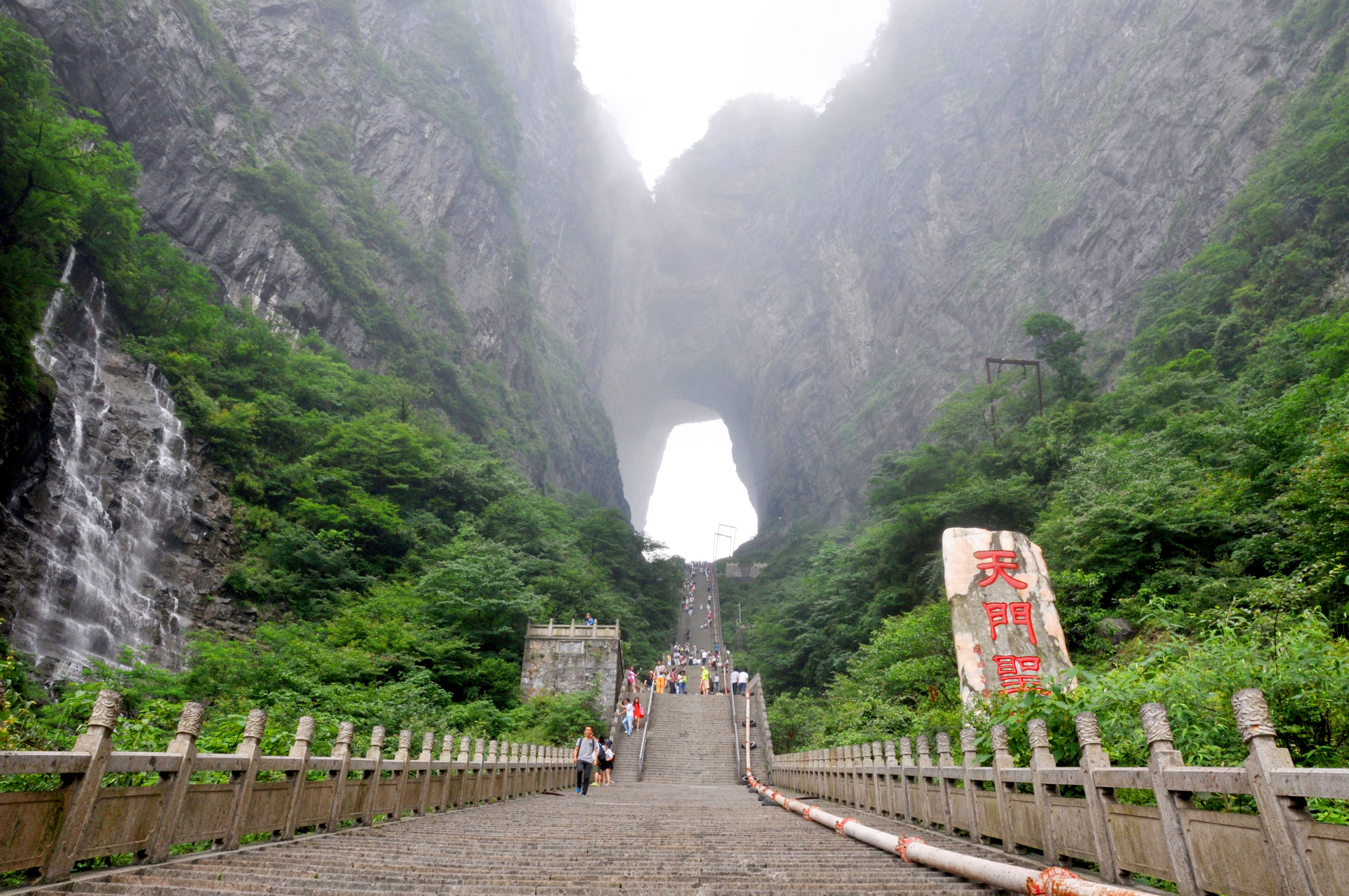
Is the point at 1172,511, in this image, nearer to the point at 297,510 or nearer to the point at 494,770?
the point at 494,770

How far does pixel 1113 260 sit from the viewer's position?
28.6 m

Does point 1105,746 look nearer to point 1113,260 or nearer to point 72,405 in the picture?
point 72,405

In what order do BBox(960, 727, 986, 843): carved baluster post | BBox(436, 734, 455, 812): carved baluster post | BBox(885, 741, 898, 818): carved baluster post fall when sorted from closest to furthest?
BBox(960, 727, 986, 843): carved baluster post
BBox(885, 741, 898, 818): carved baluster post
BBox(436, 734, 455, 812): carved baluster post

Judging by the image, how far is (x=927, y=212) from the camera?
45719 millimetres

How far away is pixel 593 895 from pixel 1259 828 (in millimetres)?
2373

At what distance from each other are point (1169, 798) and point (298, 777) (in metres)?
4.77

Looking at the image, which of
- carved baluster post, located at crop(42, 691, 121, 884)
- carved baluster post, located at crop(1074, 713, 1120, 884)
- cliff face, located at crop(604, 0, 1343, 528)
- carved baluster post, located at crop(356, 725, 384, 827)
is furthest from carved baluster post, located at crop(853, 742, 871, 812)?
cliff face, located at crop(604, 0, 1343, 528)

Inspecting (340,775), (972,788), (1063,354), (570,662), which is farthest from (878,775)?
(1063,354)

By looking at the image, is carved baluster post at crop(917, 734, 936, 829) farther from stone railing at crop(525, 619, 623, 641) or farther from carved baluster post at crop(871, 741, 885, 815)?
stone railing at crop(525, 619, 623, 641)

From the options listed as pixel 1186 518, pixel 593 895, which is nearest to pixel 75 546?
pixel 593 895

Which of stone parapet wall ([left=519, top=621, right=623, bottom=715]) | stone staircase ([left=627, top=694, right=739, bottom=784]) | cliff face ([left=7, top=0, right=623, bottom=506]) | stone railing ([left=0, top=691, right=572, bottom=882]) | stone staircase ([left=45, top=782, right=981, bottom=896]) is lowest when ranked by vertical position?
stone staircase ([left=45, top=782, right=981, bottom=896])

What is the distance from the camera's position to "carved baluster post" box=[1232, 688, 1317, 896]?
218 centimetres

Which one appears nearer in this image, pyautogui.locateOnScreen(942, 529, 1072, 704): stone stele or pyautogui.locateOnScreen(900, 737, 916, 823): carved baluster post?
pyautogui.locateOnScreen(900, 737, 916, 823): carved baluster post

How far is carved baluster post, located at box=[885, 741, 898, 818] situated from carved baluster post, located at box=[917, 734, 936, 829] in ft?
2.29
